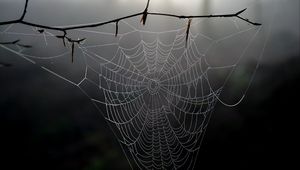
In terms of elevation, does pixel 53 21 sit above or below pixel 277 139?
above

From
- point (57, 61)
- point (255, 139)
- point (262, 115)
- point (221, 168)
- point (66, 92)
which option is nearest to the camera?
point (221, 168)

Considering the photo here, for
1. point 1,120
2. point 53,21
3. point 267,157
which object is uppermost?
point 53,21

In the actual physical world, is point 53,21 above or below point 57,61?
above

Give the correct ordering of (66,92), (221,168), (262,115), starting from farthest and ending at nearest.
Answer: (66,92)
(262,115)
(221,168)

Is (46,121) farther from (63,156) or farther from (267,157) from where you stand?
(267,157)

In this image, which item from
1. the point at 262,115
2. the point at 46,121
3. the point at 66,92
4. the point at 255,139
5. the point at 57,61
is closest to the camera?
the point at 255,139

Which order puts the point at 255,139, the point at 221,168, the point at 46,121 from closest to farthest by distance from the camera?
the point at 221,168 < the point at 255,139 < the point at 46,121

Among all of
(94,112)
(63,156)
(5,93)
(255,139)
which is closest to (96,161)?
(63,156)

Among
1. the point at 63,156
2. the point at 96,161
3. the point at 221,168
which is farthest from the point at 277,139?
the point at 63,156

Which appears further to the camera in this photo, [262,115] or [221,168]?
[262,115]

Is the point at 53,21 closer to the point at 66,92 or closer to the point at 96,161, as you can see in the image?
the point at 66,92
